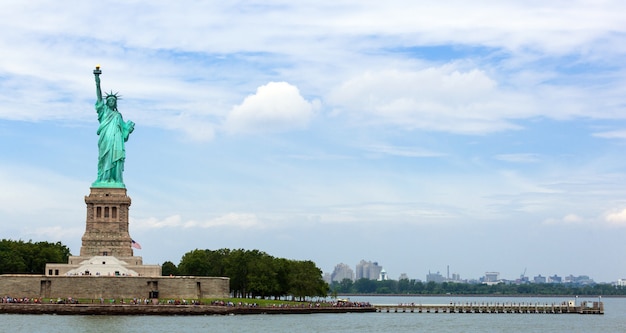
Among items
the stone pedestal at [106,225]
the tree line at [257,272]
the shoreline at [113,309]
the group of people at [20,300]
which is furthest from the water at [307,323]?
the stone pedestal at [106,225]

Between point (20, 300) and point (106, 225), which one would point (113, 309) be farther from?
point (106, 225)

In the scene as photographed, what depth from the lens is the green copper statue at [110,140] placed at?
105 m

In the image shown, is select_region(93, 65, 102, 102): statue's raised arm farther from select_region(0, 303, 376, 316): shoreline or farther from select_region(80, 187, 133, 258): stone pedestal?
select_region(0, 303, 376, 316): shoreline

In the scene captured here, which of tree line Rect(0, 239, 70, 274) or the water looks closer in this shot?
the water

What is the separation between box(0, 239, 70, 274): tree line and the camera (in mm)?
109188

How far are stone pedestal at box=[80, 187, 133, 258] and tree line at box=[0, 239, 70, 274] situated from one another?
10685 millimetres

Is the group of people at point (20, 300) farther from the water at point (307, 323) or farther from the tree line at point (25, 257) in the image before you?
the tree line at point (25, 257)

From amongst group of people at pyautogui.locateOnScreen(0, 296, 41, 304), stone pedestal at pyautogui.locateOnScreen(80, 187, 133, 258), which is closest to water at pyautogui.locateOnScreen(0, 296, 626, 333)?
group of people at pyautogui.locateOnScreen(0, 296, 41, 304)

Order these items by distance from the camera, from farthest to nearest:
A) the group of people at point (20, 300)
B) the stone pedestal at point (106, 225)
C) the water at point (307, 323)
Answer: the stone pedestal at point (106, 225) → the group of people at point (20, 300) → the water at point (307, 323)

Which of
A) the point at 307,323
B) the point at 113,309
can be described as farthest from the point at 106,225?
the point at 307,323

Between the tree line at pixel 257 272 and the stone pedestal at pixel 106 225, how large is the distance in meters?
13.5

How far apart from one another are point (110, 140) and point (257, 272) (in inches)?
791

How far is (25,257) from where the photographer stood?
112125 millimetres

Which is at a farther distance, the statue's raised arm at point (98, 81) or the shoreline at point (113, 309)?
the statue's raised arm at point (98, 81)
